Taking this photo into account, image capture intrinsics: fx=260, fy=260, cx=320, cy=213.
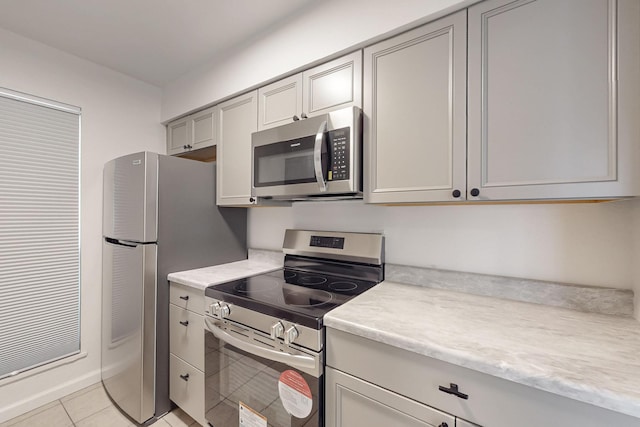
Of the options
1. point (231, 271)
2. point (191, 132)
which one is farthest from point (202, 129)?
point (231, 271)

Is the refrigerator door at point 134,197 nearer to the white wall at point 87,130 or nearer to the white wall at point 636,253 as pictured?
the white wall at point 87,130

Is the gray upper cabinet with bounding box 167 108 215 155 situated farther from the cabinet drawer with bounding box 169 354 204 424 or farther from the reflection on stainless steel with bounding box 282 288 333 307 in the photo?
the cabinet drawer with bounding box 169 354 204 424

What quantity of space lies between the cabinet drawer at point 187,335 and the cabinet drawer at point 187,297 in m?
0.03

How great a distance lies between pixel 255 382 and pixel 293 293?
43cm

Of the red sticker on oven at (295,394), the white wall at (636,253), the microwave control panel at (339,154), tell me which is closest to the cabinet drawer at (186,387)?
the red sticker on oven at (295,394)

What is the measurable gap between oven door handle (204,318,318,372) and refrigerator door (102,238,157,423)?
0.50 metres

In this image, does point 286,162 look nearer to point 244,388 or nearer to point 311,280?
point 311,280

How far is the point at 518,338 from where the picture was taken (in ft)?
2.73

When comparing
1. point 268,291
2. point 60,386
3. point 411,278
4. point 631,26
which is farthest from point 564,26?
point 60,386

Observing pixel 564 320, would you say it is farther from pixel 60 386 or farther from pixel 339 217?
pixel 60 386

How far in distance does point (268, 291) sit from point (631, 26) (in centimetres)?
169

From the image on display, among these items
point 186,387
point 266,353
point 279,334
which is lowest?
point 186,387

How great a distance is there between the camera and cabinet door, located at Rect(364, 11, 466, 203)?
109 cm

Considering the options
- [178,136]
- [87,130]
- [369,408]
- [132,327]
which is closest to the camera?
[369,408]
